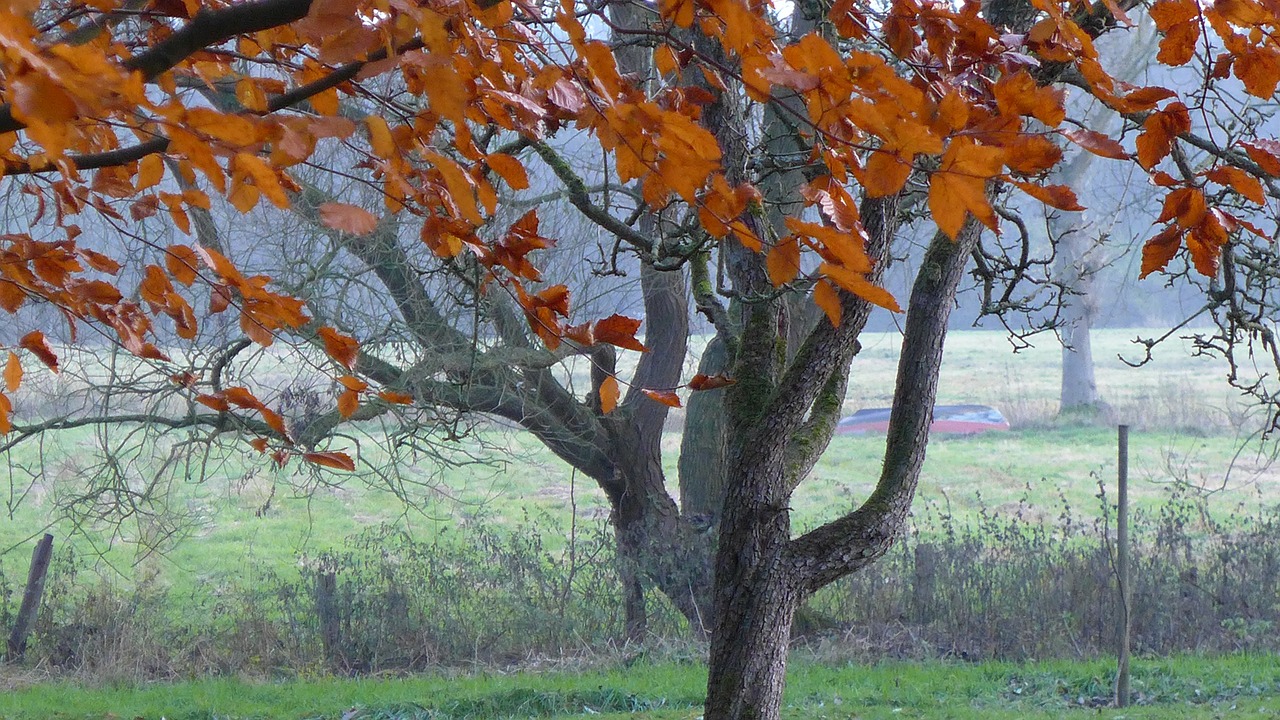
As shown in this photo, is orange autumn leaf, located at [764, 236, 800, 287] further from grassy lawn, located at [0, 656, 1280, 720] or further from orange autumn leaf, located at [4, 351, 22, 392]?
grassy lawn, located at [0, 656, 1280, 720]

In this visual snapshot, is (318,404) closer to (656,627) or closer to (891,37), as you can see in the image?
(656,627)

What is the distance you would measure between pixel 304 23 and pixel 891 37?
4.02 ft

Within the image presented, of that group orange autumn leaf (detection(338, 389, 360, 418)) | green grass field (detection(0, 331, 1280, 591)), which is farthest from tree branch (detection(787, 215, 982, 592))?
green grass field (detection(0, 331, 1280, 591))

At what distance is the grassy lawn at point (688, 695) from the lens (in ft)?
20.4

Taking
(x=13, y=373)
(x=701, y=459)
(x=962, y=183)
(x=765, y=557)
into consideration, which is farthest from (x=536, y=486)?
(x=962, y=183)

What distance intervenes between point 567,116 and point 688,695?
5.02 meters

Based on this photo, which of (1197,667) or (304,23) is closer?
(304,23)

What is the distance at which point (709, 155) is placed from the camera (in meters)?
1.27

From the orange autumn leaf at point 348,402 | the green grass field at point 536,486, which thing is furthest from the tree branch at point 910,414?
the green grass field at point 536,486

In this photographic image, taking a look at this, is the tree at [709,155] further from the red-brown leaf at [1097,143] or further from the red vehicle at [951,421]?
the red vehicle at [951,421]

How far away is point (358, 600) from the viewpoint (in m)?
8.02

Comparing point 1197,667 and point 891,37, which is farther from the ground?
point 891,37

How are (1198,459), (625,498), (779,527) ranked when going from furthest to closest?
(1198,459) < (625,498) < (779,527)

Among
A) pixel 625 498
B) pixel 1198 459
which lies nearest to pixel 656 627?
pixel 625 498
